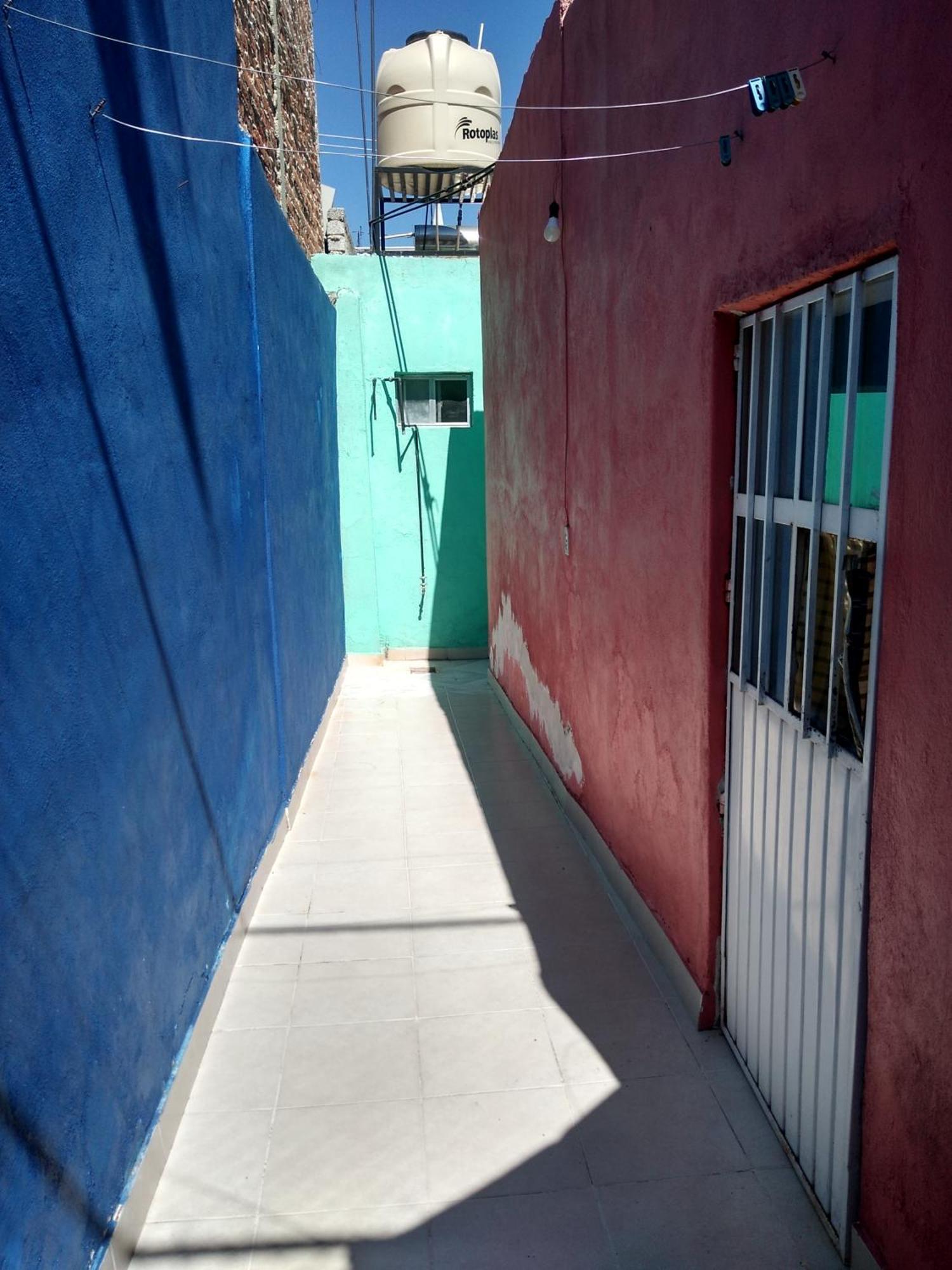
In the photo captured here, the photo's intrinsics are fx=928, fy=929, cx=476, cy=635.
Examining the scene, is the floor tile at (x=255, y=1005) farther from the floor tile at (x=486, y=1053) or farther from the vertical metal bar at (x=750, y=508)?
the vertical metal bar at (x=750, y=508)

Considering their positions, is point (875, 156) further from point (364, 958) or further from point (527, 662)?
point (527, 662)

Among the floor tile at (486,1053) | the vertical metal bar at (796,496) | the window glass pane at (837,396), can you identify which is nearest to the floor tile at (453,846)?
the floor tile at (486,1053)

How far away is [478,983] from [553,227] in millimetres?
3957

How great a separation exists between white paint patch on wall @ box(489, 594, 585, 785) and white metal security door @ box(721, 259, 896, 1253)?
2.42 meters

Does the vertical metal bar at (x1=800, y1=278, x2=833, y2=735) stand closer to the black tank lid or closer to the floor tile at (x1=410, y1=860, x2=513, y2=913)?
the floor tile at (x1=410, y1=860, x2=513, y2=913)

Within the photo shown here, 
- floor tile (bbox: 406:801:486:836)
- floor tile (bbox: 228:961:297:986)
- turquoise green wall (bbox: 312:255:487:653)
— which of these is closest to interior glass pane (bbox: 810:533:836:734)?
floor tile (bbox: 228:961:297:986)

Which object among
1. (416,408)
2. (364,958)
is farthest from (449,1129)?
(416,408)

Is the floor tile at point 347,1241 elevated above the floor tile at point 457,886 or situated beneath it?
elevated above

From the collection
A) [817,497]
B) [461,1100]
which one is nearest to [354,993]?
[461,1100]

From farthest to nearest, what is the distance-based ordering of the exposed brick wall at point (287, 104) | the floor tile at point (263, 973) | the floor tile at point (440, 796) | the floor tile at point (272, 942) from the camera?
1. the exposed brick wall at point (287, 104)
2. the floor tile at point (440, 796)
3. the floor tile at point (272, 942)
4. the floor tile at point (263, 973)

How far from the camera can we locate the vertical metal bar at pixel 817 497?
2.50m

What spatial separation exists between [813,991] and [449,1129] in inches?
53.4

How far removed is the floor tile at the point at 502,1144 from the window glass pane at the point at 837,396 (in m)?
2.27

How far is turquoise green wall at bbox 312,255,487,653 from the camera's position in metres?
9.99
